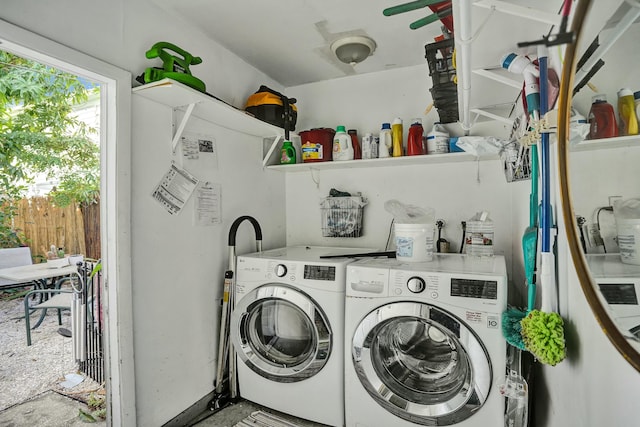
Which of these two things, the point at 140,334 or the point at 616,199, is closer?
the point at 616,199

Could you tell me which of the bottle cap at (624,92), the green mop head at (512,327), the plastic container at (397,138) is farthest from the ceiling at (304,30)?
the green mop head at (512,327)

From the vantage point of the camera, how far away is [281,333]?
207 centimetres

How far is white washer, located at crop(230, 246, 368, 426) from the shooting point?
179 centimetres

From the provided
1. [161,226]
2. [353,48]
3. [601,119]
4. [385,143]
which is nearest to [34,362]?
[161,226]

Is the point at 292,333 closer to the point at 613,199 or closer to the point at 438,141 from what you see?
→ the point at 438,141

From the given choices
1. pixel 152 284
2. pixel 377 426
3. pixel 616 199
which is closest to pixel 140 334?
pixel 152 284

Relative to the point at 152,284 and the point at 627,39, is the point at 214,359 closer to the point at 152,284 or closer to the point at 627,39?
the point at 152,284

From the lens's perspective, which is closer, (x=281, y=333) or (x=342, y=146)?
(x=281, y=333)

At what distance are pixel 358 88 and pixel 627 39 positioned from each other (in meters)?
2.31

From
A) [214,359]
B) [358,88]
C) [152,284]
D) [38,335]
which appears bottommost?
[38,335]

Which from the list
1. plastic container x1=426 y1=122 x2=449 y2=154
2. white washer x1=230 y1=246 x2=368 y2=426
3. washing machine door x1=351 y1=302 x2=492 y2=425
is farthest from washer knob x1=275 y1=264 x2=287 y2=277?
plastic container x1=426 y1=122 x2=449 y2=154

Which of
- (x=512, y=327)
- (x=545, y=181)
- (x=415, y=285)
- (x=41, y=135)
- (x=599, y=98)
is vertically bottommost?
(x=512, y=327)

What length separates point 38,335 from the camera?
332 centimetres

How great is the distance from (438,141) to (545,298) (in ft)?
4.66
